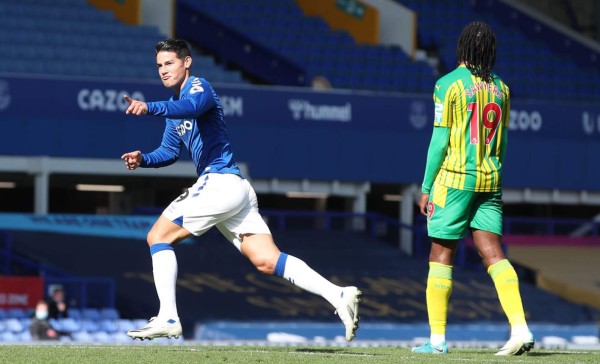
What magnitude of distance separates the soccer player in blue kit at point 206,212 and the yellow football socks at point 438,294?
540mm

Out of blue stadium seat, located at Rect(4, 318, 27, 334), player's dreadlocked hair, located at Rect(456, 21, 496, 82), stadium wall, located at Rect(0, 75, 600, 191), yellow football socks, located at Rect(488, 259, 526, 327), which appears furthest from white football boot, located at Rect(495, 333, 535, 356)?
stadium wall, located at Rect(0, 75, 600, 191)

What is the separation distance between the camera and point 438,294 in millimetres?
8453

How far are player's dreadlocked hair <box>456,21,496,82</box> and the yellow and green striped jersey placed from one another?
0.05 meters

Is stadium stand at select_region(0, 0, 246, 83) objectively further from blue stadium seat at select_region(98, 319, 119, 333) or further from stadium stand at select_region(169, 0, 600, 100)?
blue stadium seat at select_region(98, 319, 119, 333)

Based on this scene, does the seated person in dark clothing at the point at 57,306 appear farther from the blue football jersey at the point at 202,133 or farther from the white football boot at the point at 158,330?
the white football boot at the point at 158,330

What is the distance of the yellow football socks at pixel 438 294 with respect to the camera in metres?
8.43

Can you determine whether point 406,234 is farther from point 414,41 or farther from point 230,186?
point 230,186

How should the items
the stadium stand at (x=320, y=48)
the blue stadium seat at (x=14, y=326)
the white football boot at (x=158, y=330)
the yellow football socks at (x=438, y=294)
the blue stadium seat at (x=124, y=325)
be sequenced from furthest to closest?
the stadium stand at (x=320, y=48) → the blue stadium seat at (x=124, y=325) → the blue stadium seat at (x=14, y=326) → the yellow football socks at (x=438, y=294) → the white football boot at (x=158, y=330)

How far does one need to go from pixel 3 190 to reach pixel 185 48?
1911 centimetres

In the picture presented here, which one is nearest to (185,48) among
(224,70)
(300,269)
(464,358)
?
(300,269)

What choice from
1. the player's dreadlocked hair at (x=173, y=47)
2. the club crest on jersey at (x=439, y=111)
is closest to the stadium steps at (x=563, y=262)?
the club crest on jersey at (x=439, y=111)

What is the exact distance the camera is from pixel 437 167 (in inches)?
324

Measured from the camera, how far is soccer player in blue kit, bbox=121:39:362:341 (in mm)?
8109

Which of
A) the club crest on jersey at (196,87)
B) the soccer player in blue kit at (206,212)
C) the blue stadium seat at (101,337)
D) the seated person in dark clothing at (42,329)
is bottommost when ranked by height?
the blue stadium seat at (101,337)
